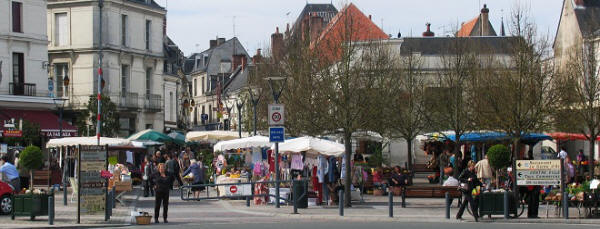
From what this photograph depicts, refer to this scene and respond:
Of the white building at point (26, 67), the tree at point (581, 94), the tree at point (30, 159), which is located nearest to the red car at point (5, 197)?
the tree at point (30, 159)

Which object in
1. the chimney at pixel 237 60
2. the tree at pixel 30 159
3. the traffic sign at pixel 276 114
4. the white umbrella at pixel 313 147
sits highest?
the chimney at pixel 237 60

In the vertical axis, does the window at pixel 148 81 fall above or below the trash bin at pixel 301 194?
above

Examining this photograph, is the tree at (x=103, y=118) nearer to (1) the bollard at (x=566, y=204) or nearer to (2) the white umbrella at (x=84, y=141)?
(2) the white umbrella at (x=84, y=141)

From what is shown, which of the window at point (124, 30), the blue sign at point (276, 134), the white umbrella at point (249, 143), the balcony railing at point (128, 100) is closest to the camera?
the blue sign at point (276, 134)

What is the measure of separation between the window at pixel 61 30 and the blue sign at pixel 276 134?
110 ft

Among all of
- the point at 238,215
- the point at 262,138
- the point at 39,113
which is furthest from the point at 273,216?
the point at 39,113

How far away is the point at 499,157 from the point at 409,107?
7.95 metres

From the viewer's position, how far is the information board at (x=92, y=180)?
78.5ft

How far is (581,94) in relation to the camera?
36.5 metres

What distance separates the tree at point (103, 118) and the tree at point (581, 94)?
81.1ft

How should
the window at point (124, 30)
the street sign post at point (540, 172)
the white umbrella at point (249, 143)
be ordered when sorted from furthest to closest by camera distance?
the window at point (124, 30)
the white umbrella at point (249, 143)
the street sign post at point (540, 172)

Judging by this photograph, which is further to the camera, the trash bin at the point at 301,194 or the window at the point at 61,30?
the window at the point at 61,30

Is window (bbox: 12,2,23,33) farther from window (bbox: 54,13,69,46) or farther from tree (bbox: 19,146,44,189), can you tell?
tree (bbox: 19,146,44,189)

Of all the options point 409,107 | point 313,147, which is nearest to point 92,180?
point 313,147
